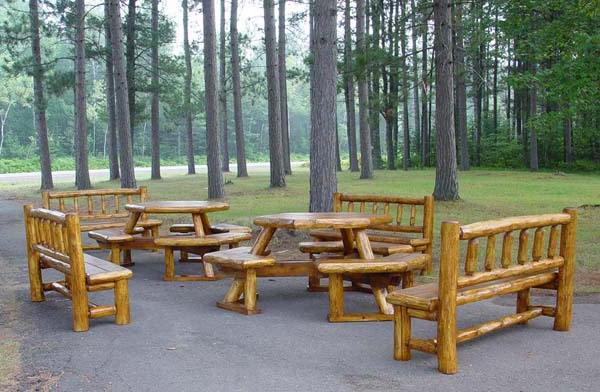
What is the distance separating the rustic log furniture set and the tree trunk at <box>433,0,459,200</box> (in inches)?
285

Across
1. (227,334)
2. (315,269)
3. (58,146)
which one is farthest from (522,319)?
(58,146)

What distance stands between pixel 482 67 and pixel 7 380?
36846mm

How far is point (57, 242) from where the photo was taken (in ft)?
20.1

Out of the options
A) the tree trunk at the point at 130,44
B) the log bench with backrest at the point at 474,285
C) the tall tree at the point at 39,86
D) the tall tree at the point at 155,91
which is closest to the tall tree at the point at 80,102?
the tall tree at the point at 39,86

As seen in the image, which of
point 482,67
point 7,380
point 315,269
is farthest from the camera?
point 482,67

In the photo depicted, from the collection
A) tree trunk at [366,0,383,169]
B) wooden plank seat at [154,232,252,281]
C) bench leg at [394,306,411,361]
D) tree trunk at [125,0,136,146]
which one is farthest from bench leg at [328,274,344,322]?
tree trunk at [125,0,136,146]

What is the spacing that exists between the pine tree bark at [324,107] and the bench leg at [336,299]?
458cm

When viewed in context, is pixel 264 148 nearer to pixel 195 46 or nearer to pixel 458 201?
pixel 195 46

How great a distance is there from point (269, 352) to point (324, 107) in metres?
6.19

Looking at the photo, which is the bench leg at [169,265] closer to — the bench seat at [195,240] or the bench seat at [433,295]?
the bench seat at [195,240]

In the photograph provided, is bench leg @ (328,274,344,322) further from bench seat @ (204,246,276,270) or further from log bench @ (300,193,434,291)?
log bench @ (300,193,434,291)

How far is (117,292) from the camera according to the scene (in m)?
5.73

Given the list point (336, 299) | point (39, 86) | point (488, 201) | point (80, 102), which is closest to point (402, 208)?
point (336, 299)

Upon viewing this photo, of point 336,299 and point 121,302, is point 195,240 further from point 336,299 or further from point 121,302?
point 336,299
